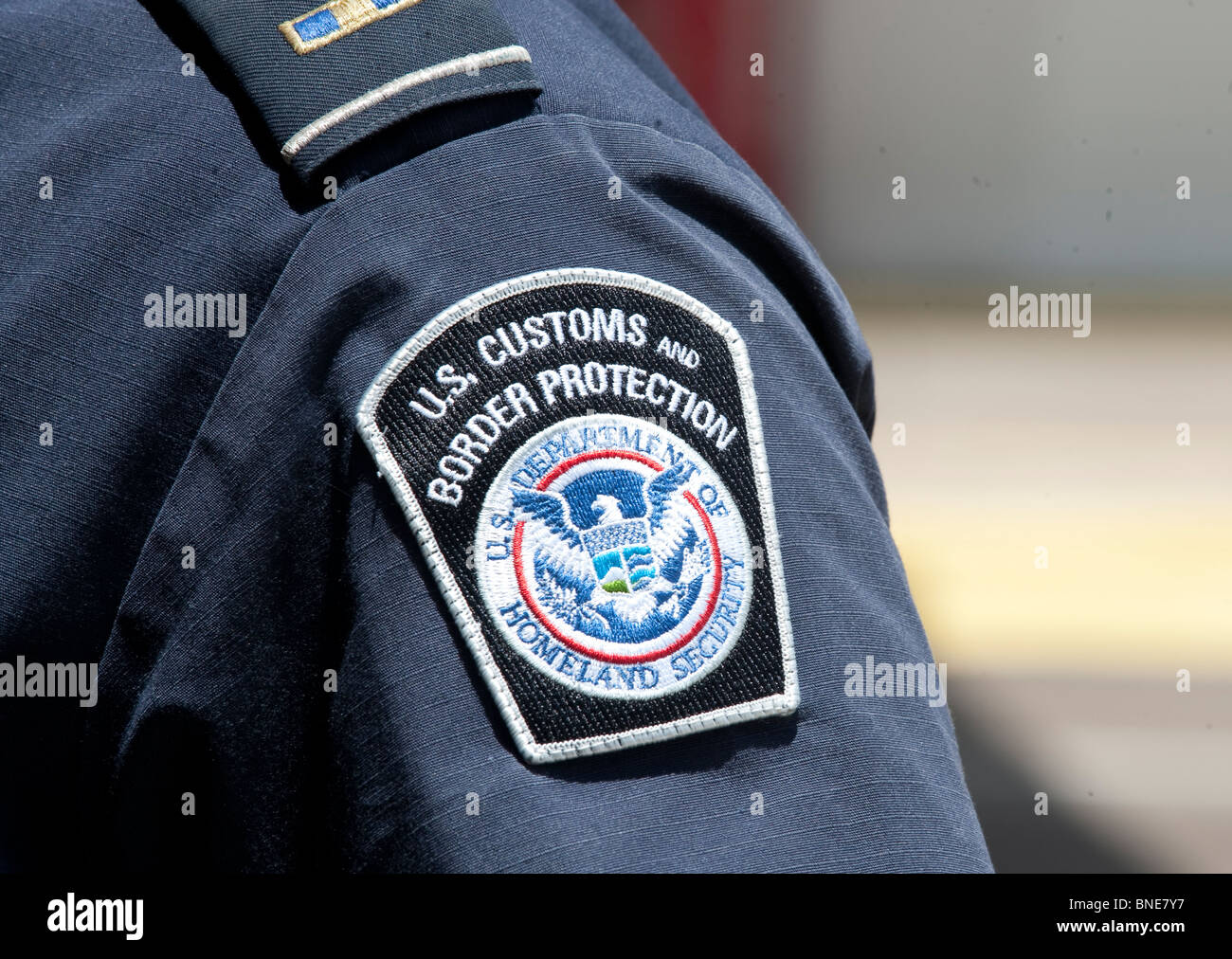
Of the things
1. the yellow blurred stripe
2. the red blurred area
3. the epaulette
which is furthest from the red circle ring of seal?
the red blurred area

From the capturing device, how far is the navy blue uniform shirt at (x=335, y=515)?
0.52 m

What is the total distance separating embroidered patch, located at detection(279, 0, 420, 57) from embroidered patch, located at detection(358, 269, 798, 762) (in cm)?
16

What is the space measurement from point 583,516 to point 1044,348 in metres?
6.34

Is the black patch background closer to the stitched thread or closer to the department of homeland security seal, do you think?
the department of homeland security seal

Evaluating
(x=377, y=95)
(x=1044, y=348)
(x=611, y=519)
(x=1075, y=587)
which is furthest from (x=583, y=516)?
(x=1044, y=348)

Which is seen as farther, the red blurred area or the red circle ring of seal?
the red blurred area

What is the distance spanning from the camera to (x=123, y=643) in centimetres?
57

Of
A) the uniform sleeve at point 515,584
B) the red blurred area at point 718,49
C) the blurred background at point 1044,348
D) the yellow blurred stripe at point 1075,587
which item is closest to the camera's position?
the uniform sleeve at point 515,584

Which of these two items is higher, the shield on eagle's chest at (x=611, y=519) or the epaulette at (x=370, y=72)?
the epaulette at (x=370, y=72)

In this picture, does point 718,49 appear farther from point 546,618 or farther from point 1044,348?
point 546,618

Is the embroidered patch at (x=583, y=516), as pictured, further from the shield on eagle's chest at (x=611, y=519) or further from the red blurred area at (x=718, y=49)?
the red blurred area at (x=718, y=49)

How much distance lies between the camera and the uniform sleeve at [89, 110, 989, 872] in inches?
20.4

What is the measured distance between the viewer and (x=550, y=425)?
0.53m

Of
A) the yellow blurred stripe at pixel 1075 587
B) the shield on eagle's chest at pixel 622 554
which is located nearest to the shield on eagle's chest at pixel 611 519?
the shield on eagle's chest at pixel 622 554
